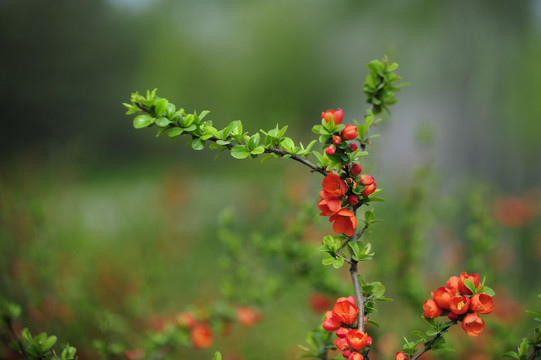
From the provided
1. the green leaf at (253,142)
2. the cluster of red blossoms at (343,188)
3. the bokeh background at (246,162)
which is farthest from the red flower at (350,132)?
Result: the bokeh background at (246,162)

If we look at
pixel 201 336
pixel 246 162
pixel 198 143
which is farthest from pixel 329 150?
pixel 246 162

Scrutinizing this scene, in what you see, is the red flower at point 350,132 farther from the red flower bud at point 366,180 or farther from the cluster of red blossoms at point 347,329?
the cluster of red blossoms at point 347,329

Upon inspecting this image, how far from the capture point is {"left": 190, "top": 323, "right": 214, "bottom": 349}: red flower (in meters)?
0.84

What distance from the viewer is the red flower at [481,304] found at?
0.45 m

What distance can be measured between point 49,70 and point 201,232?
337 centimetres

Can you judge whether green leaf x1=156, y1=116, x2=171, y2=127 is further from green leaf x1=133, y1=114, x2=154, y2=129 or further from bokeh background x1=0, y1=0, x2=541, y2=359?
bokeh background x1=0, y1=0, x2=541, y2=359

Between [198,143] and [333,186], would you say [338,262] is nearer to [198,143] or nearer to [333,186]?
[333,186]

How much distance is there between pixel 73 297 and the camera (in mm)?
1156

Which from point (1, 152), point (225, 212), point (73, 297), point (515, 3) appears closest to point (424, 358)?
point (225, 212)

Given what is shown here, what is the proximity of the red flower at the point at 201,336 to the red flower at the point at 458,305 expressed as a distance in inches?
21.9

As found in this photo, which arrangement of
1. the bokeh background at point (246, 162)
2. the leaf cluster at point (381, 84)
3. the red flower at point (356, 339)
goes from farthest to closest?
the bokeh background at point (246, 162) < the leaf cluster at point (381, 84) < the red flower at point (356, 339)

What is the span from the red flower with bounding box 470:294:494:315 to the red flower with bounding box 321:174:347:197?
0.63 ft

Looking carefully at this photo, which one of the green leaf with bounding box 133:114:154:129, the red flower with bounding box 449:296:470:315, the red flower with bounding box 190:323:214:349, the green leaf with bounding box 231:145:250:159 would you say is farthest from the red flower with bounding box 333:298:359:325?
the red flower with bounding box 190:323:214:349

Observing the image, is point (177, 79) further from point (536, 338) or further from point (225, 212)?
point (536, 338)
